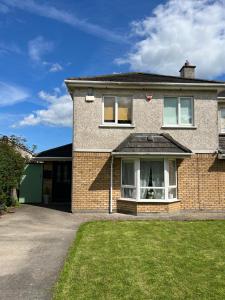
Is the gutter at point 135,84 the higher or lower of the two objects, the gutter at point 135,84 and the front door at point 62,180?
the higher

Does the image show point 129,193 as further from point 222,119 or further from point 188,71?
point 188,71

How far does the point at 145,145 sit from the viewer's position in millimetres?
14828

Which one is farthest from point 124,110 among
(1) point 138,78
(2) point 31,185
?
(2) point 31,185

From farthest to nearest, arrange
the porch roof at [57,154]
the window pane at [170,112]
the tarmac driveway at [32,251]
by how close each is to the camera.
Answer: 1. the porch roof at [57,154]
2. the window pane at [170,112]
3. the tarmac driveway at [32,251]

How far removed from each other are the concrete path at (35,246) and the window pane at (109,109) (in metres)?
4.39

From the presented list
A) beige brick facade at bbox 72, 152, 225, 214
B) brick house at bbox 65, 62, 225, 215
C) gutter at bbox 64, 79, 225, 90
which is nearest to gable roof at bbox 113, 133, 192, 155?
brick house at bbox 65, 62, 225, 215

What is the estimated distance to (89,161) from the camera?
15422 millimetres

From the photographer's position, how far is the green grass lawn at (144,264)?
5.72 m

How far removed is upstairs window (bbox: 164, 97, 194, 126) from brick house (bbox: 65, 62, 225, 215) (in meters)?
0.05

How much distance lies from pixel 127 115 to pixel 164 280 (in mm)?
10526

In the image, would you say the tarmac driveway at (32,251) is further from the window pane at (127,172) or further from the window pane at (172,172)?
the window pane at (172,172)

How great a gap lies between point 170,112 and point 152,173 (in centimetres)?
316

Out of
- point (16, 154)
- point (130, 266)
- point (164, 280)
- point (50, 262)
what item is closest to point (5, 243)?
point (50, 262)

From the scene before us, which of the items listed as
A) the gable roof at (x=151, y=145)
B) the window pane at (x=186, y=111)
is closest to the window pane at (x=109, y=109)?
the gable roof at (x=151, y=145)
